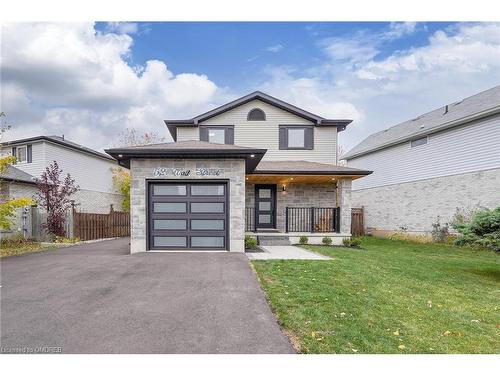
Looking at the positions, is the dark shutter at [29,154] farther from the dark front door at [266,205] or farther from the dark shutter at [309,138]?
the dark shutter at [309,138]

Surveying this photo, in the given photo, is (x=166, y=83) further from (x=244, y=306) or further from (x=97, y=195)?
(x=244, y=306)

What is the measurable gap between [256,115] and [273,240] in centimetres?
727

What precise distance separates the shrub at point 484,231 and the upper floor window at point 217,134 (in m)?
11.1

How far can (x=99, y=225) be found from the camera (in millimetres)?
15117

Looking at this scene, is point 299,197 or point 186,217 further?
point 299,197

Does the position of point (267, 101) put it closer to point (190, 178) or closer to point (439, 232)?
point (190, 178)

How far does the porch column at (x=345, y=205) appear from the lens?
1252 centimetres

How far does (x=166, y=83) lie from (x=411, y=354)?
17.3 metres

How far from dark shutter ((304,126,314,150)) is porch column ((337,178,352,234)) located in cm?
321

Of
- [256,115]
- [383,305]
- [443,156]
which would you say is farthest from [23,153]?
[443,156]

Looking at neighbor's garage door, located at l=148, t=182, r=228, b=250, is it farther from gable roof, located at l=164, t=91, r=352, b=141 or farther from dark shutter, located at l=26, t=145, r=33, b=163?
dark shutter, located at l=26, t=145, r=33, b=163

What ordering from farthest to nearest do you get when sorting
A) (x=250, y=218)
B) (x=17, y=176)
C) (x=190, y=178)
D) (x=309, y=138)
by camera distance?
(x=309, y=138) → (x=17, y=176) → (x=250, y=218) → (x=190, y=178)

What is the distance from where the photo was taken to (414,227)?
15.4m

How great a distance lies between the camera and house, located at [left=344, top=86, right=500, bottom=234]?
40.2 ft
